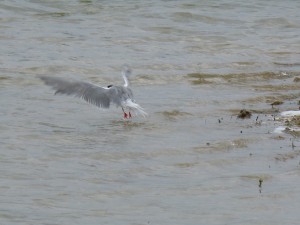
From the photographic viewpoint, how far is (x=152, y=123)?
10789mm

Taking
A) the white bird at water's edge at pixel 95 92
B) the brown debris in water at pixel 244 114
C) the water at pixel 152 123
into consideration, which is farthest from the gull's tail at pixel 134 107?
the brown debris in water at pixel 244 114

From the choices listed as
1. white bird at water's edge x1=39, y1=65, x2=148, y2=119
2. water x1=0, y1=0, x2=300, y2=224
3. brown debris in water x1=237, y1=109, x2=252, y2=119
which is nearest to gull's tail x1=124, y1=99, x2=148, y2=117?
white bird at water's edge x1=39, y1=65, x2=148, y2=119

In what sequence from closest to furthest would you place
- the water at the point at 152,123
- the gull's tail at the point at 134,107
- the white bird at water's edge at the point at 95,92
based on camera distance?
the water at the point at 152,123 → the gull's tail at the point at 134,107 → the white bird at water's edge at the point at 95,92

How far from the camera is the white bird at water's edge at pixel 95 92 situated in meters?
10.8

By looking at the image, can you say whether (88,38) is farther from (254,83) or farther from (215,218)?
(215,218)

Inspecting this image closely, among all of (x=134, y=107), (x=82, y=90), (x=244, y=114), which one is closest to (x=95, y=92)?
(x=82, y=90)

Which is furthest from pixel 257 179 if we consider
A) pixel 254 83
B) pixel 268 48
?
pixel 268 48

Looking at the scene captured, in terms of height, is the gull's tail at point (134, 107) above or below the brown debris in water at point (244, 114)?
above

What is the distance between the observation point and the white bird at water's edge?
1083cm

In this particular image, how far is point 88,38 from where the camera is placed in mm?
17156

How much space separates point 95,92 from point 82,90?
0.55 feet

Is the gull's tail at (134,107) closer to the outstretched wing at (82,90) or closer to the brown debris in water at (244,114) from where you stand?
the outstretched wing at (82,90)

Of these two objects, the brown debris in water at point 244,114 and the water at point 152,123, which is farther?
the brown debris in water at point 244,114

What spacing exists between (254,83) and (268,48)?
3593 mm
